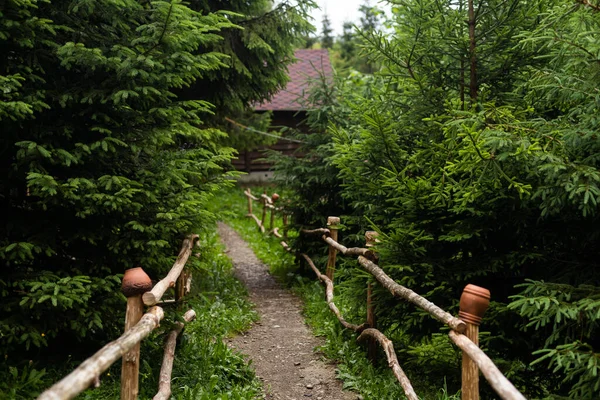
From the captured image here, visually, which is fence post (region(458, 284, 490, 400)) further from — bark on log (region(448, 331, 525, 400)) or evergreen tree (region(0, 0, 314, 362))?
evergreen tree (region(0, 0, 314, 362))

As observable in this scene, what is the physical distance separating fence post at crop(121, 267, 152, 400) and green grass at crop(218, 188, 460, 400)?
233 cm

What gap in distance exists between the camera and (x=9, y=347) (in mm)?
4566

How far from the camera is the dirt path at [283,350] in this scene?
221 inches

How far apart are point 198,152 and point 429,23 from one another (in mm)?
2723

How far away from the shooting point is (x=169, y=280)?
15.7 ft

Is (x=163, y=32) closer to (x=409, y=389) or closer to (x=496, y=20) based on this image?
(x=496, y=20)

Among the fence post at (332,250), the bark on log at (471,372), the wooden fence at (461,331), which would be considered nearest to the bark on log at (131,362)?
the wooden fence at (461,331)

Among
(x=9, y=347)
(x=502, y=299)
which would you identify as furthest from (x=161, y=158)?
(x=502, y=299)

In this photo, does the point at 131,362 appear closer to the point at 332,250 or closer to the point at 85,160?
the point at 85,160

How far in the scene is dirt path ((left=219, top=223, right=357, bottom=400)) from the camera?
221 inches

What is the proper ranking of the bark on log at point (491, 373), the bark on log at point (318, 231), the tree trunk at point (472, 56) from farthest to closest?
the bark on log at point (318, 231), the tree trunk at point (472, 56), the bark on log at point (491, 373)

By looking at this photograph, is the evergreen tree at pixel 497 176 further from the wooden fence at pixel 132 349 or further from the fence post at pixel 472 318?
the wooden fence at pixel 132 349

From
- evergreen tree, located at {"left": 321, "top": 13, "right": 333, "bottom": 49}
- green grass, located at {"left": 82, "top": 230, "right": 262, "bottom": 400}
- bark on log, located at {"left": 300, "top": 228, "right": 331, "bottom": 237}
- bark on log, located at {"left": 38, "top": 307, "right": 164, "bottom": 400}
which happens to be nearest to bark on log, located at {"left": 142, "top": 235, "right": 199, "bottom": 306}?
green grass, located at {"left": 82, "top": 230, "right": 262, "bottom": 400}

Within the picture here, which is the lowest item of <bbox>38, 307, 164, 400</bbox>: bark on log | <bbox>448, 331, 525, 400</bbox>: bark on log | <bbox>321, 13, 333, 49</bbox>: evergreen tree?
<bbox>448, 331, 525, 400</bbox>: bark on log
